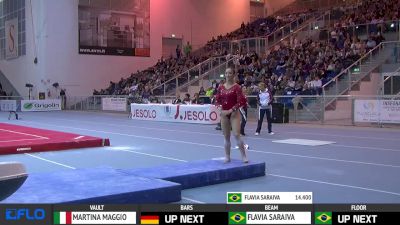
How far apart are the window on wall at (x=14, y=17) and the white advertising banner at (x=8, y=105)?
5356mm

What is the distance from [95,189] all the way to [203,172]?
2.09m

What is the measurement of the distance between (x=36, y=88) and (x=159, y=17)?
12099 millimetres

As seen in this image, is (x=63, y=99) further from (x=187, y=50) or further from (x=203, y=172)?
(x=203, y=172)

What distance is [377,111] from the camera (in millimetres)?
18922

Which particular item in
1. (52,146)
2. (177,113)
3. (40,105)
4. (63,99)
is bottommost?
(52,146)

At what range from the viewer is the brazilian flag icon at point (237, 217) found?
4.07m

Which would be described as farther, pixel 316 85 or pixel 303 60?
pixel 303 60

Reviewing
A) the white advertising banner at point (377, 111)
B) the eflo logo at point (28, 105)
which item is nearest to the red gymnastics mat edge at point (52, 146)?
the white advertising banner at point (377, 111)

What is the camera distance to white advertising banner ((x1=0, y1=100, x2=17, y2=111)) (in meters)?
35.5

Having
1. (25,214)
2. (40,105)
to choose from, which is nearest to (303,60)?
(40,105)

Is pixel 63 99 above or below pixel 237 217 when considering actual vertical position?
above

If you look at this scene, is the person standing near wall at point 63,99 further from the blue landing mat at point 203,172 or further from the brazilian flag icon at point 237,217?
the brazilian flag icon at point 237,217

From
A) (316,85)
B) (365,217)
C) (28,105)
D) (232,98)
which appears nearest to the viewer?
(365,217)

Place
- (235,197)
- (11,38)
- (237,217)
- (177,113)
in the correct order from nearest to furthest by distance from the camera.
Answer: (237,217) < (235,197) < (177,113) < (11,38)
